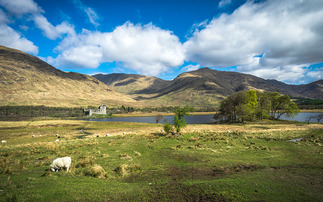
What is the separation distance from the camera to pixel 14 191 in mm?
9711

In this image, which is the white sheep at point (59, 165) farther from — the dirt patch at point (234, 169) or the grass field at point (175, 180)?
the dirt patch at point (234, 169)

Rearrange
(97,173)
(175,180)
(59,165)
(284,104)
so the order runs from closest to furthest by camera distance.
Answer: (175,180) → (97,173) → (59,165) → (284,104)

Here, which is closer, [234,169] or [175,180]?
[175,180]

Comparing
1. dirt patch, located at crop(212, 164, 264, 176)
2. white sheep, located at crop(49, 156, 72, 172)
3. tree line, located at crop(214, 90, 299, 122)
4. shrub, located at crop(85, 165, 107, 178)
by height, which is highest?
tree line, located at crop(214, 90, 299, 122)

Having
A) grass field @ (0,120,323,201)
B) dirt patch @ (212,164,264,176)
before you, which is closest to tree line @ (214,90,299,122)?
grass field @ (0,120,323,201)

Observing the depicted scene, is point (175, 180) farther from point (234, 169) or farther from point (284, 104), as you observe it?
point (284, 104)

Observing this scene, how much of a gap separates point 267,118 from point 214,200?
264ft

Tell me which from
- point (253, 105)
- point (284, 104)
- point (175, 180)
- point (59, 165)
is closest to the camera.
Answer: point (175, 180)

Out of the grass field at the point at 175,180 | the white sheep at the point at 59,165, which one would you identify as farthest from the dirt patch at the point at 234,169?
the white sheep at the point at 59,165

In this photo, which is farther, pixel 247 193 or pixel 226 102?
pixel 226 102

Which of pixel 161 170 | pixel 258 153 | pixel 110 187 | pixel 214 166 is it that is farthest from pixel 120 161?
pixel 258 153

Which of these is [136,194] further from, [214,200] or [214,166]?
[214,166]

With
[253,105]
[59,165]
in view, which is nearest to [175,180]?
[59,165]

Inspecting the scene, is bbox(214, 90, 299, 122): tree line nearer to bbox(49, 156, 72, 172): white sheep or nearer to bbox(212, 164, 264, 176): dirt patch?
bbox(212, 164, 264, 176): dirt patch
